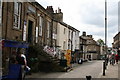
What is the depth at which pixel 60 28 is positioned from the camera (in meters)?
29.7

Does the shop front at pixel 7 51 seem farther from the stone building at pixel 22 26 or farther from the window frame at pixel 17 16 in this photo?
the window frame at pixel 17 16

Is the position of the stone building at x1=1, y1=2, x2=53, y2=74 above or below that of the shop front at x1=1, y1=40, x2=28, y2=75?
above

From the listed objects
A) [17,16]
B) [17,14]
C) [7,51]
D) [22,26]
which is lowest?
[7,51]

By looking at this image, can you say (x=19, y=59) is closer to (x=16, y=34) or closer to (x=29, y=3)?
(x=16, y=34)

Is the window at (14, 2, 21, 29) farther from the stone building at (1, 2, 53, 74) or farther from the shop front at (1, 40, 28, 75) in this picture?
the shop front at (1, 40, 28, 75)

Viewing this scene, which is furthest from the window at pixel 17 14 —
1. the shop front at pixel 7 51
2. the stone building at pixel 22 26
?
the shop front at pixel 7 51

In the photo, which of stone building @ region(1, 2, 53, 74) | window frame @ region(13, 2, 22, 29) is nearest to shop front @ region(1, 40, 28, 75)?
stone building @ region(1, 2, 53, 74)

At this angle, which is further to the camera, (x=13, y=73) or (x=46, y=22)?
(x=46, y=22)

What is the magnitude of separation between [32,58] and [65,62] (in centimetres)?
478

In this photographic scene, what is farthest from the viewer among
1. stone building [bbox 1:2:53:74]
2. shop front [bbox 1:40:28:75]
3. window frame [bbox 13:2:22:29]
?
window frame [bbox 13:2:22:29]

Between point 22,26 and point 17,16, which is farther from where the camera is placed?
point 22,26

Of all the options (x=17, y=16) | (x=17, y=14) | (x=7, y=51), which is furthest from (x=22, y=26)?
(x=7, y=51)

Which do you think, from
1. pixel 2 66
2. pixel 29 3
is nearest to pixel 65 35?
pixel 29 3

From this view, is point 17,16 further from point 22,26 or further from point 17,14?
point 22,26
